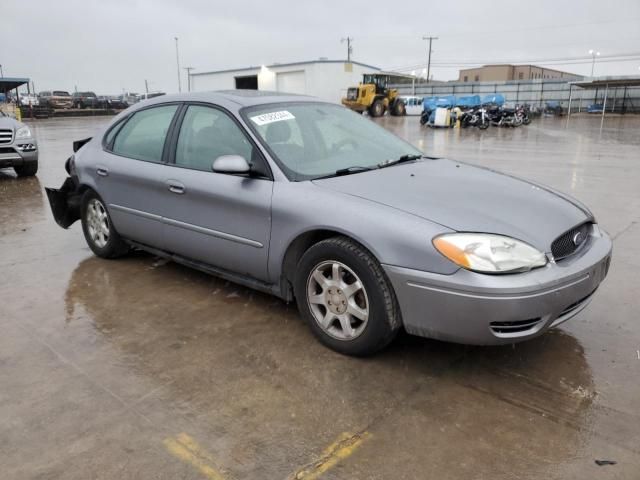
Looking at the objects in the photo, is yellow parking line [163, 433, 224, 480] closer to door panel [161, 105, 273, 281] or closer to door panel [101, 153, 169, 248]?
door panel [161, 105, 273, 281]

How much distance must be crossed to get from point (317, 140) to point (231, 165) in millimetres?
698

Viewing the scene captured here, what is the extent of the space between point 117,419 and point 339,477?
1.10 metres

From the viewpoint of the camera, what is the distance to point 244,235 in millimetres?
3408

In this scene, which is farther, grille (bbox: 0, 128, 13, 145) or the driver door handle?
grille (bbox: 0, 128, 13, 145)

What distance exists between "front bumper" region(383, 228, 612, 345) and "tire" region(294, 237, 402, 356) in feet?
0.31

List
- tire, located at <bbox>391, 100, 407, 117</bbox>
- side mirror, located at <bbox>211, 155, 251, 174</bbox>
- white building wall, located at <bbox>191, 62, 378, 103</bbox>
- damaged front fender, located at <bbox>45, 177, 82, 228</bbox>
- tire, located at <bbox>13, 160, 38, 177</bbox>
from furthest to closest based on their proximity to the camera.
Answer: white building wall, located at <bbox>191, 62, 378, 103</bbox>, tire, located at <bbox>391, 100, 407, 117</bbox>, tire, located at <bbox>13, 160, 38, 177</bbox>, damaged front fender, located at <bbox>45, 177, 82, 228</bbox>, side mirror, located at <bbox>211, 155, 251, 174</bbox>

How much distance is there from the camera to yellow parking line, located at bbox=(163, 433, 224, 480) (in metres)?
2.14

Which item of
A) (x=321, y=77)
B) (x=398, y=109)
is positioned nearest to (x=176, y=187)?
(x=398, y=109)

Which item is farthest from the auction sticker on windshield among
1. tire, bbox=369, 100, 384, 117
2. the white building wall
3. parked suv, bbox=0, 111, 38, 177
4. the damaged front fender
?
the white building wall

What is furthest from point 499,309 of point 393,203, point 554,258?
point 393,203

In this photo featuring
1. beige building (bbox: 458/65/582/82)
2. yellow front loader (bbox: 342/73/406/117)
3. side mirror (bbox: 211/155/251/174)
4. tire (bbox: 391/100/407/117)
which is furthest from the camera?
beige building (bbox: 458/65/582/82)

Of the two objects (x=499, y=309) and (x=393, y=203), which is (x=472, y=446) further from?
(x=393, y=203)

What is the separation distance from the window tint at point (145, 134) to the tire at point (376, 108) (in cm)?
3128

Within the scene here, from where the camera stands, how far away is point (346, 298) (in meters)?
2.95
